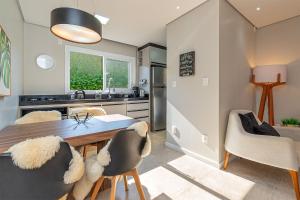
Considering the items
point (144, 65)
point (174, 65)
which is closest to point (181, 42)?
point (174, 65)

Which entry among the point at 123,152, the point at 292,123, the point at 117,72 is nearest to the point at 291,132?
the point at 292,123

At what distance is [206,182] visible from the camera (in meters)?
1.92

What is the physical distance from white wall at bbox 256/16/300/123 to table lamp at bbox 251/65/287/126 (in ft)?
0.73

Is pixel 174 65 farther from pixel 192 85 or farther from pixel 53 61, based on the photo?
pixel 53 61

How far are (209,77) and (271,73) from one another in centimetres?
119

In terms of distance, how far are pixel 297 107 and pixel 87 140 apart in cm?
353


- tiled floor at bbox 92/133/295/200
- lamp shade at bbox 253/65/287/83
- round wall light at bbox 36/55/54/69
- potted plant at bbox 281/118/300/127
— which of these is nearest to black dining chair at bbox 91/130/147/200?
tiled floor at bbox 92/133/295/200

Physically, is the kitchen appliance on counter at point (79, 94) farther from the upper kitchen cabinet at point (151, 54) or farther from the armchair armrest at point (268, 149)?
the armchair armrest at point (268, 149)

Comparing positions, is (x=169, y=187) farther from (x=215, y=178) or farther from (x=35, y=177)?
(x=35, y=177)

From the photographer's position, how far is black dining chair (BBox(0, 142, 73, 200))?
0.73 m

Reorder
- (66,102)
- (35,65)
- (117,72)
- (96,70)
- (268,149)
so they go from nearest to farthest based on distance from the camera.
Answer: (268,149) → (66,102) → (35,65) → (96,70) → (117,72)

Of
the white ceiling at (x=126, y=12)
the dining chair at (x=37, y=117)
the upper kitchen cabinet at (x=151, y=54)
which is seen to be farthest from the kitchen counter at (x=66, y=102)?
the white ceiling at (x=126, y=12)

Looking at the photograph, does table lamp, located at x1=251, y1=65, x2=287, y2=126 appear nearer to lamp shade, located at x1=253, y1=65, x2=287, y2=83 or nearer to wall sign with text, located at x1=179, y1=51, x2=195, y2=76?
lamp shade, located at x1=253, y1=65, x2=287, y2=83

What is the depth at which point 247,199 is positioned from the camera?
5.30ft
